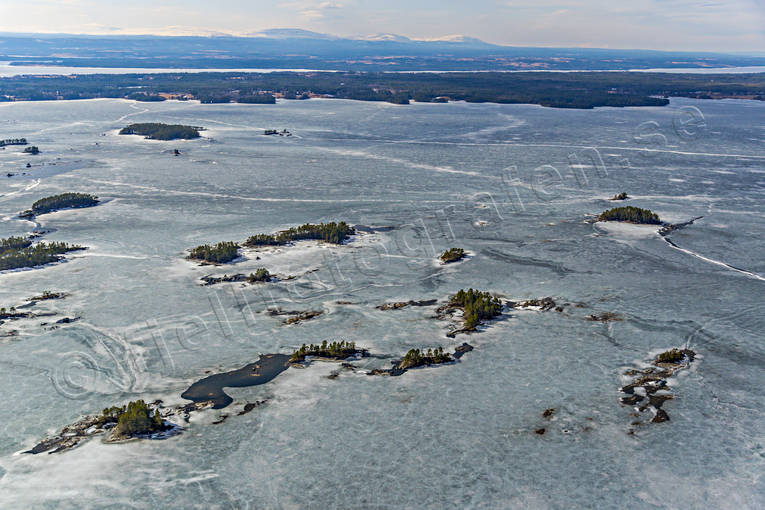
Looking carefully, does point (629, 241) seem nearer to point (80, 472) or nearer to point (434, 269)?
point (434, 269)

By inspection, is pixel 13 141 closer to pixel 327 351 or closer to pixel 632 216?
pixel 327 351

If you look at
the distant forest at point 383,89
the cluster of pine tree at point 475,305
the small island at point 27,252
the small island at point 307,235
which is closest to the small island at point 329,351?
the cluster of pine tree at point 475,305

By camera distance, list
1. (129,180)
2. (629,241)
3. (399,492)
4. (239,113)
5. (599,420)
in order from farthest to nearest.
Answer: (239,113), (129,180), (629,241), (599,420), (399,492)

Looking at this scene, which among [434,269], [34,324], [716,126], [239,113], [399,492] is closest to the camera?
[399,492]

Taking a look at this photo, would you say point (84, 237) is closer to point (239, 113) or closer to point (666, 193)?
point (666, 193)

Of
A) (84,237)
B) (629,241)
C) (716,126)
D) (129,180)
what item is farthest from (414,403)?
(716,126)

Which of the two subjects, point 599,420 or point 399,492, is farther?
point 599,420

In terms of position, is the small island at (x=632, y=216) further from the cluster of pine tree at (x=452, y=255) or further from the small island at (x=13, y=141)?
the small island at (x=13, y=141)

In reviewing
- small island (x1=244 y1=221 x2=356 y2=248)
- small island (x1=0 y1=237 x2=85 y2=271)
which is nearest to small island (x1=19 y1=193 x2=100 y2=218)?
small island (x1=0 y1=237 x2=85 y2=271)
